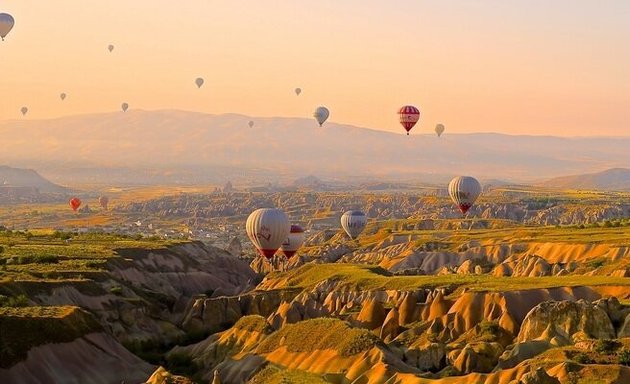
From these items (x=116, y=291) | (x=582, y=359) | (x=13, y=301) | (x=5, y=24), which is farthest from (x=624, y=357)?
(x=5, y=24)

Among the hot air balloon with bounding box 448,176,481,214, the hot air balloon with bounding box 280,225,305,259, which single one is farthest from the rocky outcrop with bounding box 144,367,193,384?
the hot air balloon with bounding box 448,176,481,214

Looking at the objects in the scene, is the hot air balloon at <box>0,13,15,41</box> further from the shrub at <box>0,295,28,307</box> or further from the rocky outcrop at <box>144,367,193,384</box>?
the rocky outcrop at <box>144,367,193,384</box>

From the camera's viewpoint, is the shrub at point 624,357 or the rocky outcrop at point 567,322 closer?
the shrub at point 624,357

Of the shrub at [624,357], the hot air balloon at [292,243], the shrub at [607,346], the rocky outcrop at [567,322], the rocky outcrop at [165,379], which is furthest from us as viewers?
the hot air balloon at [292,243]

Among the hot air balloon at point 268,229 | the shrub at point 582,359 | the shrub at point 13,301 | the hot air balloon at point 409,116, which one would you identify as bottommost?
Result: the shrub at point 13,301

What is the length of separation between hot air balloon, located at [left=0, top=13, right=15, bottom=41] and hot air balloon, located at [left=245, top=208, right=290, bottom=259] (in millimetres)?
59212

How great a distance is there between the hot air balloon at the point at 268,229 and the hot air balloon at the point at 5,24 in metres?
59.2

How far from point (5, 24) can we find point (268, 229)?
210 feet

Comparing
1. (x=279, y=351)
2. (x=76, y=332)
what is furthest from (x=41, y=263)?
(x=279, y=351)

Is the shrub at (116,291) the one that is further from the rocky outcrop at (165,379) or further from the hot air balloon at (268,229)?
the rocky outcrop at (165,379)

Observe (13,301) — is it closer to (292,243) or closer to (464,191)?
(292,243)

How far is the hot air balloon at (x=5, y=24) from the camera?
16111cm

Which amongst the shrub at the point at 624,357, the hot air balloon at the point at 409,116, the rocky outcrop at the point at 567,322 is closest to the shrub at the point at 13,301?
the rocky outcrop at the point at 567,322

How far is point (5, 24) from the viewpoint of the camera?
16150cm
